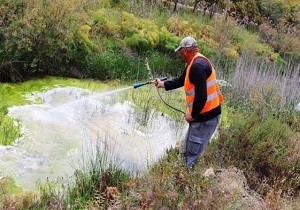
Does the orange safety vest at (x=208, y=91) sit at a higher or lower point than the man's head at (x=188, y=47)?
lower

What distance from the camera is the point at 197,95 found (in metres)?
5.39

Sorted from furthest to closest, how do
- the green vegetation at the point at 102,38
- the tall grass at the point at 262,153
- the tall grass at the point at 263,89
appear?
the tall grass at the point at 263,89
the green vegetation at the point at 102,38
the tall grass at the point at 262,153

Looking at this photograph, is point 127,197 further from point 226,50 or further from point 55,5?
point 226,50

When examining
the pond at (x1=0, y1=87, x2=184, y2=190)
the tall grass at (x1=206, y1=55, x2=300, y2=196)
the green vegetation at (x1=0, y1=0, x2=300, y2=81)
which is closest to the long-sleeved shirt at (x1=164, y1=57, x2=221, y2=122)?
the pond at (x1=0, y1=87, x2=184, y2=190)

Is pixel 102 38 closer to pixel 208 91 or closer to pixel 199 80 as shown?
pixel 208 91

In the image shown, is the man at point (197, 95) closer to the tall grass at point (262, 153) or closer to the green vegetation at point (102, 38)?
the tall grass at point (262, 153)

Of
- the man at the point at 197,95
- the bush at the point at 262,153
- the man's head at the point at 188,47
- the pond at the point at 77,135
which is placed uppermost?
the man's head at the point at 188,47

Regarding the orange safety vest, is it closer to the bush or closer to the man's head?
the man's head

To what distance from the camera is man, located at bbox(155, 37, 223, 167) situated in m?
5.35

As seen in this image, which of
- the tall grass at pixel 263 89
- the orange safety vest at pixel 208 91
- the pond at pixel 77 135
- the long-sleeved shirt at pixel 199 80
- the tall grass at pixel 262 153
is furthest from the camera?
the tall grass at pixel 263 89

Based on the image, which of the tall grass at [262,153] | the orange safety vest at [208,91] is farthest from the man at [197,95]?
the tall grass at [262,153]

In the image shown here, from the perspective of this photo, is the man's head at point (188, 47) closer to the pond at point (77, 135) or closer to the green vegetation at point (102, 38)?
the pond at point (77, 135)

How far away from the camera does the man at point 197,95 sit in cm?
535

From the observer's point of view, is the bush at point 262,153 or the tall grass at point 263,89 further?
the tall grass at point 263,89
